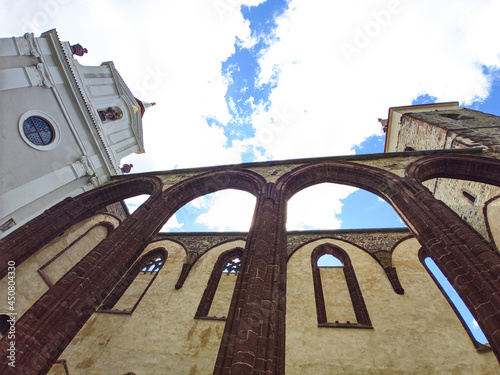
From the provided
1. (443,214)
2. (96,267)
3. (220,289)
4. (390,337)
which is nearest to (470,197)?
(443,214)

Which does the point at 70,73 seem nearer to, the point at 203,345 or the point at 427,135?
the point at 203,345

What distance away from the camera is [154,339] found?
7.79 m

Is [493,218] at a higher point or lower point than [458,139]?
lower

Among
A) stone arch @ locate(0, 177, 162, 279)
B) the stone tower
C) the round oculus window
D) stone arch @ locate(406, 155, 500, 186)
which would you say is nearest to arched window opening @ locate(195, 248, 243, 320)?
the stone tower

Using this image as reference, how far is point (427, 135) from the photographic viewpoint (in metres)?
13.9

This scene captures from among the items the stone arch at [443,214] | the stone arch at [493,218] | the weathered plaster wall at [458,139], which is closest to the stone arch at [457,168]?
the stone arch at [443,214]

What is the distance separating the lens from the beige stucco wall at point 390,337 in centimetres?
640

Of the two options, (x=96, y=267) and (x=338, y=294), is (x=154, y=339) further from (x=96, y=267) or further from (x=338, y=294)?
(x=338, y=294)

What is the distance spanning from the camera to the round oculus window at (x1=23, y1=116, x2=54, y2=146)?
8.53 meters

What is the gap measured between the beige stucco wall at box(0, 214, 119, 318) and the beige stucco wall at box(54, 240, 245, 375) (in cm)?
199

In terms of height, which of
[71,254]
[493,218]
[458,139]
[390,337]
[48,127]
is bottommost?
[390,337]

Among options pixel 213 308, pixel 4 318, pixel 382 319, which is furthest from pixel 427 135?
pixel 4 318

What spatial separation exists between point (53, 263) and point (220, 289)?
19.2 feet

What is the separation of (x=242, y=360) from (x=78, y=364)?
664cm
